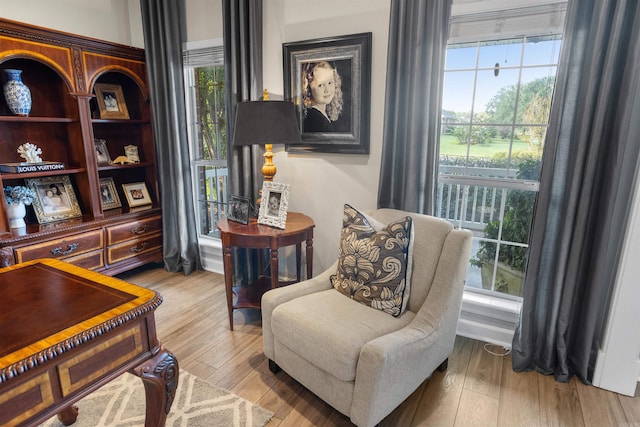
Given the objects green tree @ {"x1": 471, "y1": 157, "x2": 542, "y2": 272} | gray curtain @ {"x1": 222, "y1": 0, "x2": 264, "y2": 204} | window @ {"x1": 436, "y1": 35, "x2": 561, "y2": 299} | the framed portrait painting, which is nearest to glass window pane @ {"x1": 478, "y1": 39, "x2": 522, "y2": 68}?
window @ {"x1": 436, "y1": 35, "x2": 561, "y2": 299}

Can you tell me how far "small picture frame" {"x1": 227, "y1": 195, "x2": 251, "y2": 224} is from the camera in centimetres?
252

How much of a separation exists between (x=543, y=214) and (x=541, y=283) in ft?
1.28

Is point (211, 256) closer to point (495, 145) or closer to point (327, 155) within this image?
point (327, 155)

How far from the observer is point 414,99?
2.20 m

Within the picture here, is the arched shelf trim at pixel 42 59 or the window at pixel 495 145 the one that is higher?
the arched shelf trim at pixel 42 59

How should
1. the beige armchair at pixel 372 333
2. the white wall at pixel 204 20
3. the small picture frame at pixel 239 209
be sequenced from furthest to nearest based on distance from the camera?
the white wall at pixel 204 20, the small picture frame at pixel 239 209, the beige armchair at pixel 372 333

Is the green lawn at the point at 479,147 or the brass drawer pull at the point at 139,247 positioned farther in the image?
the brass drawer pull at the point at 139,247

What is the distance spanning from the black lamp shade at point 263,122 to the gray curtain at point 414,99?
645mm

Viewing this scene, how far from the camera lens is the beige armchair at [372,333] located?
1.57 m

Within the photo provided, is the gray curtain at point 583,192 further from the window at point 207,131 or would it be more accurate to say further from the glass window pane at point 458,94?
the window at point 207,131

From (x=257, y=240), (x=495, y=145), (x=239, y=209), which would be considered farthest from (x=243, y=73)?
(x=495, y=145)

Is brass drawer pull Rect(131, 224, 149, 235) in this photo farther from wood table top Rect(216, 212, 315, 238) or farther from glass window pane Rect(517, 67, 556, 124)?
glass window pane Rect(517, 67, 556, 124)

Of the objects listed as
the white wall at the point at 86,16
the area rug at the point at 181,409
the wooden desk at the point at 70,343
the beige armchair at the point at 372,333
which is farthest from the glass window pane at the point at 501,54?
the white wall at the point at 86,16

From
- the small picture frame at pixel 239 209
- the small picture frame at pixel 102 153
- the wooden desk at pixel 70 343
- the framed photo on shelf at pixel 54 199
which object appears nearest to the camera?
the wooden desk at pixel 70 343
